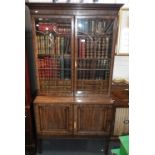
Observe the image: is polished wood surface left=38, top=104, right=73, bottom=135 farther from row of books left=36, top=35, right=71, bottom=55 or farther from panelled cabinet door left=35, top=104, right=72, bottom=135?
row of books left=36, top=35, right=71, bottom=55

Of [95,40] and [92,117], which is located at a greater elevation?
[95,40]

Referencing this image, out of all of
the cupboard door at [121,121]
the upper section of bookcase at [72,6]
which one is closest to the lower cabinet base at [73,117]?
the cupboard door at [121,121]

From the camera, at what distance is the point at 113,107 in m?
2.18

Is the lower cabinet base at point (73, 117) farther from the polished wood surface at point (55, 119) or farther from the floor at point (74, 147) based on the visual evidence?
the floor at point (74, 147)

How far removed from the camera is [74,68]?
6.73 feet

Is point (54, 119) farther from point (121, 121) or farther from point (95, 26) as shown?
point (95, 26)

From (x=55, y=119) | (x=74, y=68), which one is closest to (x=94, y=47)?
(x=74, y=68)

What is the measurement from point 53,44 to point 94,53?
49cm

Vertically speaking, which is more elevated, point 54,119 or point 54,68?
point 54,68

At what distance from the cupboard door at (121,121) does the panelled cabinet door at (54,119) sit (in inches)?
24.3
